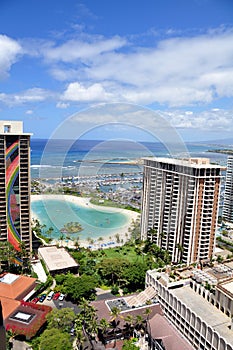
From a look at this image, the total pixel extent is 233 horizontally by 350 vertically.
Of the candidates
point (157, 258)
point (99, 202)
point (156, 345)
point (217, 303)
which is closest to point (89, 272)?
point (157, 258)

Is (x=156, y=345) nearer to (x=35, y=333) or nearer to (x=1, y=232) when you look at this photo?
(x=35, y=333)

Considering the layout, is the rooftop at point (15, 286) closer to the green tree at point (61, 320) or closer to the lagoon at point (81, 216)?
the green tree at point (61, 320)

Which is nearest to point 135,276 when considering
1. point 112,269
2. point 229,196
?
point 112,269

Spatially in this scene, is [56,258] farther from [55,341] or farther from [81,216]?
[81,216]

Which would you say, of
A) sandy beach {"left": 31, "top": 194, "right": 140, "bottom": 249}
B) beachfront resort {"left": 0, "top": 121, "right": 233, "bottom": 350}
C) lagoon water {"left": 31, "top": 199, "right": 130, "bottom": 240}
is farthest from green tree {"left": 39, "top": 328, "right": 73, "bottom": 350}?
lagoon water {"left": 31, "top": 199, "right": 130, "bottom": 240}

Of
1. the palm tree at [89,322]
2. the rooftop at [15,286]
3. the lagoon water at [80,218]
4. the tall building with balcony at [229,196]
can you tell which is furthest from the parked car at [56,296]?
the tall building with balcony at [229,196]

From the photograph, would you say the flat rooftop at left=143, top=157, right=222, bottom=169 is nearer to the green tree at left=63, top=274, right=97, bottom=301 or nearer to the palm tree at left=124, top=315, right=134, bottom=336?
the green tree at left=63, top=274, right=97, bottom=301

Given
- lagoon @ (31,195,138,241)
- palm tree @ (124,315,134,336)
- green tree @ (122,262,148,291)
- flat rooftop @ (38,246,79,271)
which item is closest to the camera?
palm tree @ (124,315,134,336)

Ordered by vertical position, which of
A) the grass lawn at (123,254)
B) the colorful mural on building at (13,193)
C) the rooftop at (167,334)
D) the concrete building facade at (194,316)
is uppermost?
the colorful mural on building at (13,193)
